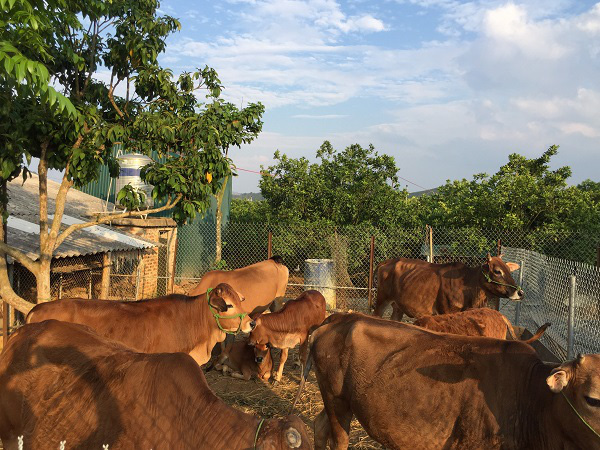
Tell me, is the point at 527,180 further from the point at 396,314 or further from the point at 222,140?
the point at 222,140

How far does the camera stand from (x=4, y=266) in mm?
7602

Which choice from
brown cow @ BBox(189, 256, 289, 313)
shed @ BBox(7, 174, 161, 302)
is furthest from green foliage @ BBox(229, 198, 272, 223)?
brown cow @ BBox(189, 256, 289, 313)

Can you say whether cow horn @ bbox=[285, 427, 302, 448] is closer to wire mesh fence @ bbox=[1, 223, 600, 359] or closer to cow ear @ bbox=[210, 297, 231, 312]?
cow ear @ bbox=[210, 297, 231, 312]

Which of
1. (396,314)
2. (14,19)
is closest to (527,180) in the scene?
(396,314)

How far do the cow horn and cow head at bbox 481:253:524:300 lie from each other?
6.61 meters

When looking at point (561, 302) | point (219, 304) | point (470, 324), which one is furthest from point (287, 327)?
point (561, 302)

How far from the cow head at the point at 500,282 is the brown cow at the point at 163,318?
14.0ft

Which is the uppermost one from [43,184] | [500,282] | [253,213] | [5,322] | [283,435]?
[43,184]

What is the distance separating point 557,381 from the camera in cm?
316

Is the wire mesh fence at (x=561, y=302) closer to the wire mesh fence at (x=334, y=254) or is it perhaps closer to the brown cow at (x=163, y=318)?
the wire mesh fence at (x=334, y=254)

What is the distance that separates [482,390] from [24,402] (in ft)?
11.0

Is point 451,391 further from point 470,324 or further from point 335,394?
point 470,324

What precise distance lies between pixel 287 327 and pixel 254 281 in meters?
2.20

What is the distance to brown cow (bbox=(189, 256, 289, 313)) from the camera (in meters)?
9.41
